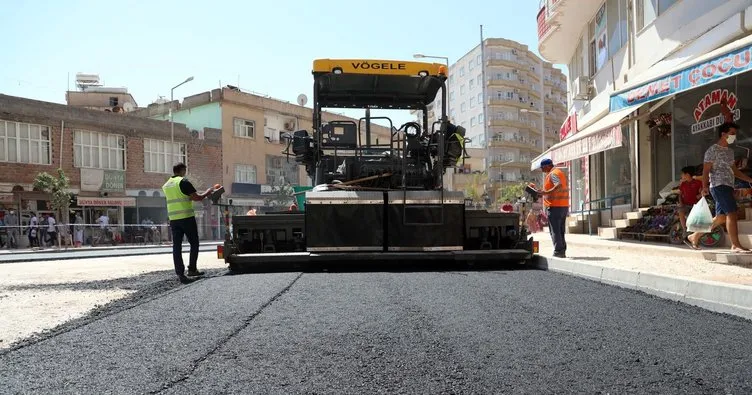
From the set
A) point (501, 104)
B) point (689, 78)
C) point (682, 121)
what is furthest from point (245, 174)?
point (501, 104)

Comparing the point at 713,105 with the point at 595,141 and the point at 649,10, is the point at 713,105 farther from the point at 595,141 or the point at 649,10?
the point at 649,10

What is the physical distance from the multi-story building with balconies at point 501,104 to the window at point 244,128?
1186 inches

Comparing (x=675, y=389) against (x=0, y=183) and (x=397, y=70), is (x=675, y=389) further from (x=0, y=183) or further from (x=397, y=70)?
(x=0, y=183)

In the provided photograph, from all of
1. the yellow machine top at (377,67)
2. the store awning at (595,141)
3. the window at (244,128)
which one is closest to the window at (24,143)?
the window at (244,128)

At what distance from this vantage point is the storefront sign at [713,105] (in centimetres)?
962

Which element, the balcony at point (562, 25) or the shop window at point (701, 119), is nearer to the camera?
the shop window at point (701, 119)

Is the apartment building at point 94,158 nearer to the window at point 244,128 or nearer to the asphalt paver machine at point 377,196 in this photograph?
the window at point 244,128

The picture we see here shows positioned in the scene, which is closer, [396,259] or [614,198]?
[396,259]

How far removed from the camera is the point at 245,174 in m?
36.7

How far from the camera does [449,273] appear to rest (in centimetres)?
692

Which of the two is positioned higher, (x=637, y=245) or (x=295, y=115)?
(x=295, y=115)

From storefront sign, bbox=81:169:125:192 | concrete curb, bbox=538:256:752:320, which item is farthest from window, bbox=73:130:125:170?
concrete curb, bbox=538:256:752:320

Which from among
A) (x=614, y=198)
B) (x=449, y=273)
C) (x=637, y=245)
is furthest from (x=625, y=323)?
(x=614, y=198)

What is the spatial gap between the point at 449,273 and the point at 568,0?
1167 cm
